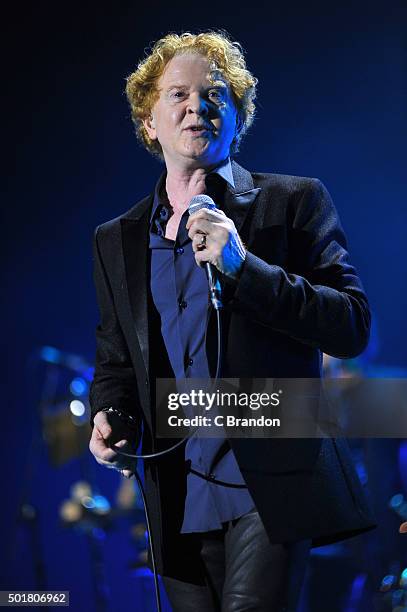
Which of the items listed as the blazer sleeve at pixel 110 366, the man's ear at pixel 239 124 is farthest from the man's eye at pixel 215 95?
→ the blazer sleeve at pixel 110 366

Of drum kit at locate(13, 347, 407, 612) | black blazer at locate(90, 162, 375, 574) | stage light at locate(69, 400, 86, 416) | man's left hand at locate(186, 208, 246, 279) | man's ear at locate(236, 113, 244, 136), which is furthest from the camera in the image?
drum kit at locate(13, 347, 407, 612)

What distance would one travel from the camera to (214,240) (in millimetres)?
1620

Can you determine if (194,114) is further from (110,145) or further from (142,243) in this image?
(110,145)

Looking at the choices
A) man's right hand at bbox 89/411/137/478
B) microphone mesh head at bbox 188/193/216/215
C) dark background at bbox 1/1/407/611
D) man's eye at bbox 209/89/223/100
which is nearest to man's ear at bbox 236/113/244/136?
man's eye at bbox 209/89/223/100

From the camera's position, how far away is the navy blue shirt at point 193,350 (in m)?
1.82

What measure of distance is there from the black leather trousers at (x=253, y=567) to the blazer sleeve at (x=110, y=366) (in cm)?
38

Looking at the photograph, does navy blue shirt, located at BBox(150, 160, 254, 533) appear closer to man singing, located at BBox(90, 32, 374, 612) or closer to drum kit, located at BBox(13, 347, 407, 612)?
man singing, located at BBox(90, 32, 374, 612)

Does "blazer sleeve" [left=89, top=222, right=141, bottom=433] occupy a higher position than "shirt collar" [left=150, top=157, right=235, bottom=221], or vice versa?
"shirt collar" [left=150, top=157, right=235, bottom=221]

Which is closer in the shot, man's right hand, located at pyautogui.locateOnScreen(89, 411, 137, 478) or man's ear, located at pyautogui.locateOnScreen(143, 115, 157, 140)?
man's right hand, located at pyautogui.locateOnScreen(89, 411, 137, 478)

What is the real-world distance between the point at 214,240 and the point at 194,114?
483 mm

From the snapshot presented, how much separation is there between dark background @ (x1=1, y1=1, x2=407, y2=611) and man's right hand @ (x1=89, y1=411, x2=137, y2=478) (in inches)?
75.6

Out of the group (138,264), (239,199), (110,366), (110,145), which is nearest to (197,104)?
(239,199)

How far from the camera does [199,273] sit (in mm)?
1913

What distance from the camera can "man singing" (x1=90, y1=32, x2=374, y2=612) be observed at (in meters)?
1.72
